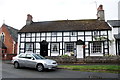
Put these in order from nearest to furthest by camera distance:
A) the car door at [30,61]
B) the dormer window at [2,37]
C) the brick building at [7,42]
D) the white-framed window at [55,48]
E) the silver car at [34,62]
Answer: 1. the silver car at [34,62]
2. the car door at [30,61]
3. the white-framed window at [55,48]
4. the brick building at [7,42]
5. the dormer window at [2,37]

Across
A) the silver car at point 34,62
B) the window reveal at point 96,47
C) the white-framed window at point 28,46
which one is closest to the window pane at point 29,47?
the white-framed window at point 28,46

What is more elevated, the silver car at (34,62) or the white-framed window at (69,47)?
the white-framed window at (69,47)

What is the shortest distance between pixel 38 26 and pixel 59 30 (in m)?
4.69

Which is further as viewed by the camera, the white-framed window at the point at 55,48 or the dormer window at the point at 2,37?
the dormer window at the point at 2,37

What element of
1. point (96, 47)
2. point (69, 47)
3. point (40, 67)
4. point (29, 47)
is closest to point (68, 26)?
point (69, 47)

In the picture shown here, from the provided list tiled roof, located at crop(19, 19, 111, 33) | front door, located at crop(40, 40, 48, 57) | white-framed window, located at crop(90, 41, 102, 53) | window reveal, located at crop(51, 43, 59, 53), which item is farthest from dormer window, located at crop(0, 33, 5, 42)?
white-framed window, located at crop(90, 41, 102, 53)

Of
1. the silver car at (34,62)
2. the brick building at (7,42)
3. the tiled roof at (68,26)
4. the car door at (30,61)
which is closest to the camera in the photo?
the silver car at (34,62)

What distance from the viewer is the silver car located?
11.8m

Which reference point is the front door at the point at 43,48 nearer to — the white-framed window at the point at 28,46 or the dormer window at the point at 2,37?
the white-framed window at the point at 28,46

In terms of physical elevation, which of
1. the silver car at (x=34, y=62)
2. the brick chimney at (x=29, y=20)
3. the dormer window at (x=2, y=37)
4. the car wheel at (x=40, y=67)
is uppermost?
the brick chimney at (x=29, y=20)

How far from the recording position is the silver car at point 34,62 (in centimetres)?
1178

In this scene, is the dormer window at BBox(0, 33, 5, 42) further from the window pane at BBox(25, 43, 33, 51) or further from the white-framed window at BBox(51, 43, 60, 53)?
the white-framed window at BBox(51, 43, 60, 53)

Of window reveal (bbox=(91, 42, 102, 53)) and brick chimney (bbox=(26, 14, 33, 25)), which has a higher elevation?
brick chimney (bbox=(26, 14, 33, 25))

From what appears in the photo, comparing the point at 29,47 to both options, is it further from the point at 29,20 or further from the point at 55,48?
the point at 29,20
